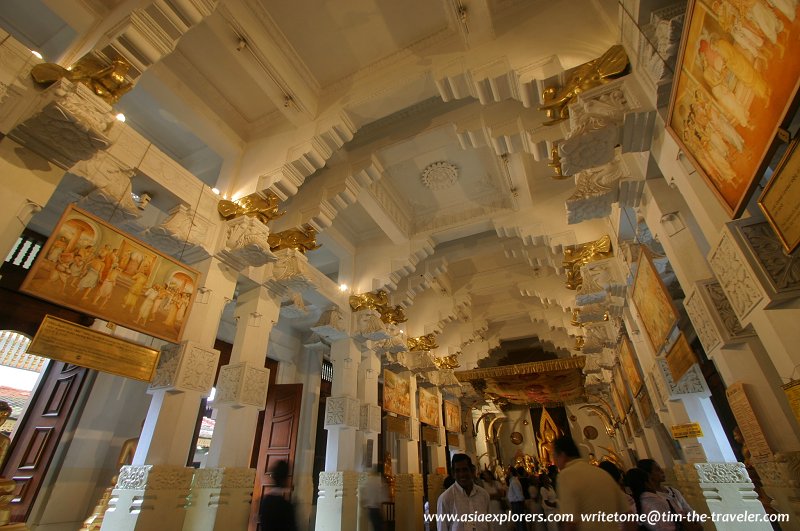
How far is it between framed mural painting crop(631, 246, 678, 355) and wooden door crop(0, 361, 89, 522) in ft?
28.3

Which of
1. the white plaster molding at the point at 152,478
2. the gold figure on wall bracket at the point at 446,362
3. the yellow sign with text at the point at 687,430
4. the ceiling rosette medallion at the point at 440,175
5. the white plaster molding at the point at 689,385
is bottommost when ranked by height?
the white plaster molding at the point at 152,478

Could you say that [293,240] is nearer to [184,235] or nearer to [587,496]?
[184,235]

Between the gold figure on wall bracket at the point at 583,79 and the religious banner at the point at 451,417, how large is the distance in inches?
473

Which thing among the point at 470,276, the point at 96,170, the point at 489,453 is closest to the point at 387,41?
the point at 96,170

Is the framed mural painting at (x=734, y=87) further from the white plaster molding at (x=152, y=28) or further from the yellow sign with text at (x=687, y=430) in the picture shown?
the white plaster molding at (x=152, y=28)

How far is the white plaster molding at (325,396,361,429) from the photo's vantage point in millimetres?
7387

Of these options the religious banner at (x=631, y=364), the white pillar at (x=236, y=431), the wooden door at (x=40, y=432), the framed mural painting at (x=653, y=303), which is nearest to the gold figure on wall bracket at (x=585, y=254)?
the framed mural painting at (x=653, y=303)

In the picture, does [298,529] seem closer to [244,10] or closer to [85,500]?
[85,500]

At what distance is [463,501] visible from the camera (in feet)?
11.5

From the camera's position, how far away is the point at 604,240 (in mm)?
6879

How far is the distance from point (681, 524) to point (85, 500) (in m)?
7.82

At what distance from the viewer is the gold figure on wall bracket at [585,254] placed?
268 inches

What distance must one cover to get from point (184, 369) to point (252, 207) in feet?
8.31

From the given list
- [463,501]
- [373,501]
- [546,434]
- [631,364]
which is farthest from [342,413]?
[546,434]
